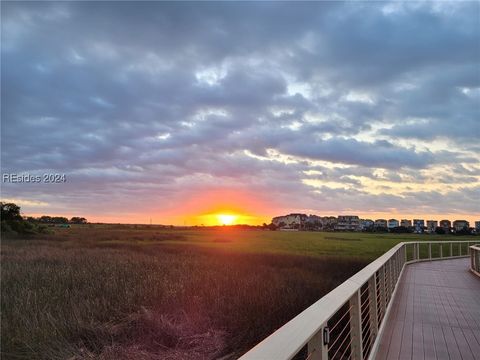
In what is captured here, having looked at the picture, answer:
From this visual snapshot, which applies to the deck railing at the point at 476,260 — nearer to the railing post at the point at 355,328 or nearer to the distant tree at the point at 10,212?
the railing post at the point at 355,328

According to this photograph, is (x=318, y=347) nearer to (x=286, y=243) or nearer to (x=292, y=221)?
(x=286, y=243)

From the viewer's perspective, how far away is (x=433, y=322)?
5418 mm

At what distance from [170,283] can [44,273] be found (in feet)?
15.4

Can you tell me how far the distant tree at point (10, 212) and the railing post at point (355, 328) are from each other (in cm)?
4736

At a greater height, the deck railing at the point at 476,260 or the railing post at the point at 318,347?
the railing post at the point at 318,347

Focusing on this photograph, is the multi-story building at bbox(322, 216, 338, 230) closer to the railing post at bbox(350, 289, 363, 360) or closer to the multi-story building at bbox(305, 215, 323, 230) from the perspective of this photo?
the multi-story building at bbox(305, 215, 323, 230)

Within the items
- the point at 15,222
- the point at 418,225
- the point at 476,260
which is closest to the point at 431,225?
the point at 418,225

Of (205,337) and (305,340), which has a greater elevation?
(305,340)

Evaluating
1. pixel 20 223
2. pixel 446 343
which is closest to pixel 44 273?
pixel 446 343

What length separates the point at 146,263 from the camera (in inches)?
648

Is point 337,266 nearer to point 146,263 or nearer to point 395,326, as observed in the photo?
point 146,263

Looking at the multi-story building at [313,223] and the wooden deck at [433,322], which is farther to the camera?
the multi-story building at [313,223]

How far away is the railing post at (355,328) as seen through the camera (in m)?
2.79

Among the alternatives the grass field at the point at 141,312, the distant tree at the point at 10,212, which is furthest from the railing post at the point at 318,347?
the distant tree at the point at 10,212
